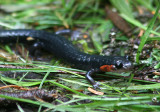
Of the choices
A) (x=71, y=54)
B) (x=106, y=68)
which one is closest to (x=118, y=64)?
(x=106, y=68)

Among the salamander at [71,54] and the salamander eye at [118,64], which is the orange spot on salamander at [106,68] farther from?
the salamander eye at [118,64]

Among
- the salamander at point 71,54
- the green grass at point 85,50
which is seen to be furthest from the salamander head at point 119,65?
the green grass at point 85,50

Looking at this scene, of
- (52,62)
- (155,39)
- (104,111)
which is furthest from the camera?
(52,62)

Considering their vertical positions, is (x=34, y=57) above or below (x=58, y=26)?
below

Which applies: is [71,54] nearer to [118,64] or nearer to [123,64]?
[118,64]

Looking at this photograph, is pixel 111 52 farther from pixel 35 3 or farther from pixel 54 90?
pixel 35 3

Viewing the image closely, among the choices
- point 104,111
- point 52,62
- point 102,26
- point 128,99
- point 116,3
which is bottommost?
point 104,111

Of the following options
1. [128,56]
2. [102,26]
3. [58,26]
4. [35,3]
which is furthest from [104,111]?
[35,3]
